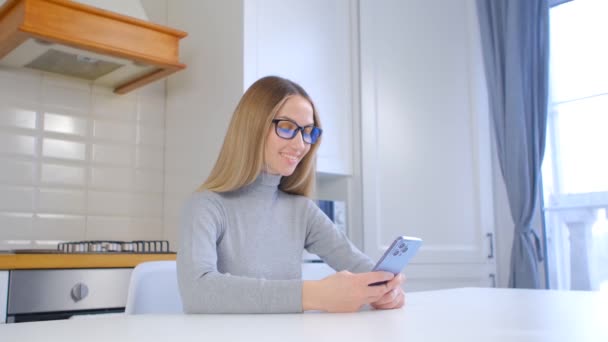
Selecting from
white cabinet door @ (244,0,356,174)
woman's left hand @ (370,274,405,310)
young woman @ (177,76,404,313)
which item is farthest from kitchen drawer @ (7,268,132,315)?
woman's left hand @ (370,274,405,310)

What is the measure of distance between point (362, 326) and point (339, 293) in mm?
196

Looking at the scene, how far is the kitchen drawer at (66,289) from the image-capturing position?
1.79 metres

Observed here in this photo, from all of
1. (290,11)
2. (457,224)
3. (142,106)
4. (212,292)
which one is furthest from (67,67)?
(457,224)

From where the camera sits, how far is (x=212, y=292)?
1104 millimetres

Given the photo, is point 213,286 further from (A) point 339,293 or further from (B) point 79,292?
(B) point 79,292

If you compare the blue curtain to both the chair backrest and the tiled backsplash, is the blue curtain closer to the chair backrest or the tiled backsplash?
the tiled backsplash

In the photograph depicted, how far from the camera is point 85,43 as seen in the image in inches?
83.3

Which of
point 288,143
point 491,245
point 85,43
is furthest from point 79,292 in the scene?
point 491,245

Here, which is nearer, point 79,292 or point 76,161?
point 79,292

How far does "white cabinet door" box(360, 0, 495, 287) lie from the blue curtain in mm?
82

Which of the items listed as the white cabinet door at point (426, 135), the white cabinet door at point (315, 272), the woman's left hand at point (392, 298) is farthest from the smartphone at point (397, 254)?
the white cabinet door at point (426, 135)

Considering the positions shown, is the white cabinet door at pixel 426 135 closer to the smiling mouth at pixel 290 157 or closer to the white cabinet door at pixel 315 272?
the white cabinet door at pixel 315 272

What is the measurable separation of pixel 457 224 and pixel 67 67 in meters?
1.78

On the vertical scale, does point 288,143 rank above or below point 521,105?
below
